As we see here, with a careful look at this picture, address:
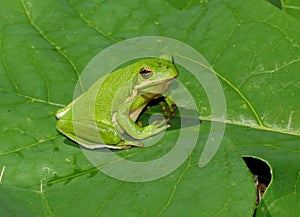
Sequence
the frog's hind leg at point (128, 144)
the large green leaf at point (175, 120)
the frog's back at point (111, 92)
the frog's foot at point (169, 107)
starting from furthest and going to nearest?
the frog's back at point (111, 92) < the frog's foot at point (169, 107) < the frog's hind leg at point (128, 144) < the large green leaf at point (175, 120)

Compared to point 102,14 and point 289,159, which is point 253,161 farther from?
point 102,14

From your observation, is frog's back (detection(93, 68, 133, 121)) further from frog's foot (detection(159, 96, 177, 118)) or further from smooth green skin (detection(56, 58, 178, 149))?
frog's foot (detection(159, 96, 177, 118))

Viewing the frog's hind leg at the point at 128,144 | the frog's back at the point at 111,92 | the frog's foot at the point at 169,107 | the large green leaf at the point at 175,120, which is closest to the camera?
the large green leaf at the point at 175,120

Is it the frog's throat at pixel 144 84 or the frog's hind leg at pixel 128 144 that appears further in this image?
the frog's throat at pixel 144 84

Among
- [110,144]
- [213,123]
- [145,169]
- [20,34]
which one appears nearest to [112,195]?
[145,169]

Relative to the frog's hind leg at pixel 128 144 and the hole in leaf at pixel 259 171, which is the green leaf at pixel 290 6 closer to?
the hole in leaf at pixel 259 171

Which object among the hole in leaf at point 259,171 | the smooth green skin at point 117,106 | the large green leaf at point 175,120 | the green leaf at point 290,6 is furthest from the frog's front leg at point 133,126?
the green leaf at point 290,6

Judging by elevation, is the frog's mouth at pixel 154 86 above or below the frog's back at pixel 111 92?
above

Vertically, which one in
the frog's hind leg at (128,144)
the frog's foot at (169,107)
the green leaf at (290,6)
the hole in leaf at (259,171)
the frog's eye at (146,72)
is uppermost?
the green leaf at (290,6)
